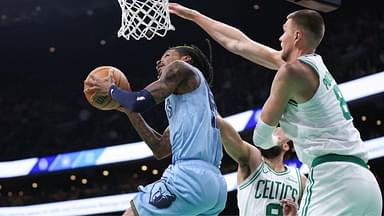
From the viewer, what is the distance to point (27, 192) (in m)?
14.8

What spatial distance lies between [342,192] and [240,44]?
1.41 metres

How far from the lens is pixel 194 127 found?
11.2ft

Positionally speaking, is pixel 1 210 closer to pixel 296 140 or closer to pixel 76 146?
pixel 76 146

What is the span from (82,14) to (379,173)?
261 inches

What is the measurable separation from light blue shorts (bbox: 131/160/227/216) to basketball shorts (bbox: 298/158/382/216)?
51 centimetres

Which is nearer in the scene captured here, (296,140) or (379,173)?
(296,140)

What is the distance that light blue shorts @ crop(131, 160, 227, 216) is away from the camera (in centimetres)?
327

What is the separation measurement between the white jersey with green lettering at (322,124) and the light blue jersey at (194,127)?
1.66 ft

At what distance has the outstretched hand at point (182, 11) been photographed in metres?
4.17

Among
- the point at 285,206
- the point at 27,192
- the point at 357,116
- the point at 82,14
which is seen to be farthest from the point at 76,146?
the point at 285,206

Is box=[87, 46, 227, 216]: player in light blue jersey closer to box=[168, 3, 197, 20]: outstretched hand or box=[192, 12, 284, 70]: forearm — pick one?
box=[192, 12, 284, 70]: forearm

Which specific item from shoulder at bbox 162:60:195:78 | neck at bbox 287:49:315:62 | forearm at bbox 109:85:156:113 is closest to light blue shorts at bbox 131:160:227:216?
forearm at bbox 109:85:156:113

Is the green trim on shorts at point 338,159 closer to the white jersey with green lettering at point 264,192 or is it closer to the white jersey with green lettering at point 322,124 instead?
the white jersey with green lettering at point 322,124

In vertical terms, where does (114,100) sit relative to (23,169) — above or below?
above
